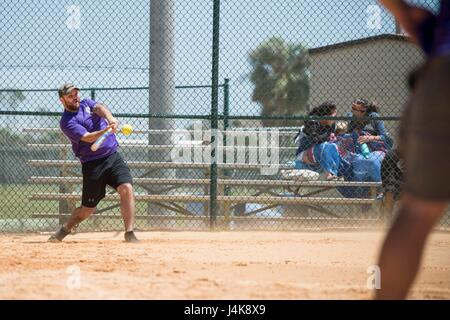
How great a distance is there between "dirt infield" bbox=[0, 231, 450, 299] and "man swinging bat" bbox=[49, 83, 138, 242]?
41cm

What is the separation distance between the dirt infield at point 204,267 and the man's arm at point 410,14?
191cm

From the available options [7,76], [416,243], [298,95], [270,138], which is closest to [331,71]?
[270,138]

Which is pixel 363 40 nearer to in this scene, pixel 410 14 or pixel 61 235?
pixel 61 235

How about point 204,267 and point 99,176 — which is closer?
point 204,267

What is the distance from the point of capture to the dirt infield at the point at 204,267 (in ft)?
16.0

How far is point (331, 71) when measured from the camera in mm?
16312

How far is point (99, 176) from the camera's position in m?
9.42

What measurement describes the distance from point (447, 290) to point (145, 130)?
7.93 meters

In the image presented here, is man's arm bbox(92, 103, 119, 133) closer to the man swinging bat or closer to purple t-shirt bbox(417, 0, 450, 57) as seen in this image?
the man swinging bat

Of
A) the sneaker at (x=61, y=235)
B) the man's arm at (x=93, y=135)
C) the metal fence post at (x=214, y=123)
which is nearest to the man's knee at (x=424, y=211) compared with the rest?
the man's arm at (x=93, y=135)

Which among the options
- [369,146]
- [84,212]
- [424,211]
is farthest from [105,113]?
[424,211]

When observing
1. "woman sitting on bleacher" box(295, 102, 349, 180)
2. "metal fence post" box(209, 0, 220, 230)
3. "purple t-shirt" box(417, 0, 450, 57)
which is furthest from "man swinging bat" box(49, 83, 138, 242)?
"purple t-shirt" box(417, 0, 450, 57)

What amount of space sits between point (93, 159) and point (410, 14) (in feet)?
21.1

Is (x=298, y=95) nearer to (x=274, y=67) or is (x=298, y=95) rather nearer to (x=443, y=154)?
(x=274, y=67)
